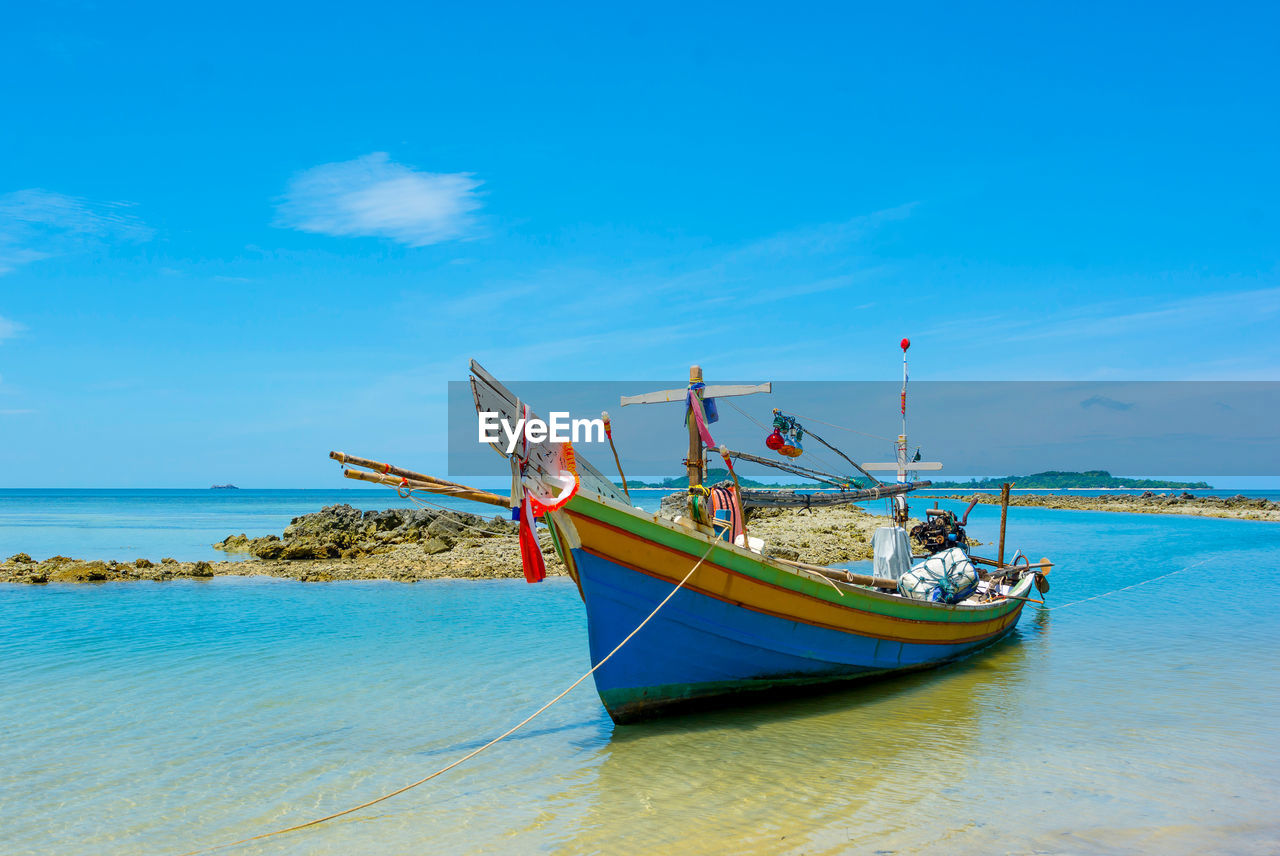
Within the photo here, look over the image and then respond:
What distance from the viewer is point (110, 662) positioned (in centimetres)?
1398

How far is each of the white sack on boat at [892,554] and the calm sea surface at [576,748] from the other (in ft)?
7.86

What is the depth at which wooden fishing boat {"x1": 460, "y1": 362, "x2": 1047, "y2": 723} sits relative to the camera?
9.30 metres

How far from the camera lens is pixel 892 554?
645 inches

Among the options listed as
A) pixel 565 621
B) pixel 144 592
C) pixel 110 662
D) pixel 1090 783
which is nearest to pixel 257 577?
pixel 144 592

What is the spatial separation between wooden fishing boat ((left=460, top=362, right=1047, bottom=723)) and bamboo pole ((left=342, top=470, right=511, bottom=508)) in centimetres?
65

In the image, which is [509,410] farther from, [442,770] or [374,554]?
[374,554]

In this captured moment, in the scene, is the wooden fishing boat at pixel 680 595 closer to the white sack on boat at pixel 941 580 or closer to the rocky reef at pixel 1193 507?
the white sack on boat at pixel 941 580

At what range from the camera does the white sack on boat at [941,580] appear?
14.2 meters

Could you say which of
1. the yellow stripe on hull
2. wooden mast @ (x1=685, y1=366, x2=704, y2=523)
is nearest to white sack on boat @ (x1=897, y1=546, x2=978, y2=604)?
the yellow stripe on hull

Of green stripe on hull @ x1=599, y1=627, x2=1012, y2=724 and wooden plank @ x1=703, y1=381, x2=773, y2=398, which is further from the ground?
wooden plank @ x1=703, y1=381, x2=773, y2=398

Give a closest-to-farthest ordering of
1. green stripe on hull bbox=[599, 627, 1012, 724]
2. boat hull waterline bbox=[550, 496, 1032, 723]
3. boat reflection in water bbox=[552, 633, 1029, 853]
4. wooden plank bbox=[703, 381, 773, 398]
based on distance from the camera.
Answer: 1. boat reflection in water bbox=[552, 633, 1029, 853]
2. boat hull waterline bbox=[550, 496, 1032, 723]
3. green stripe on hull bbox=[599, 627, 1012, 724]
4. wooden plank bbox=[703, 381, 773, 398]

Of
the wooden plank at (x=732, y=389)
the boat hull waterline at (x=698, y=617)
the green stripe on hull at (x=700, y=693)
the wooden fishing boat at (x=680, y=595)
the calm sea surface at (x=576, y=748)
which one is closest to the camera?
the calm sea surface at (x=576, y=748)

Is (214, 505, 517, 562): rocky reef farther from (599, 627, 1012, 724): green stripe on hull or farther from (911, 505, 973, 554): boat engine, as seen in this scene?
(599, 627, 1012, 724): green stripe on hull

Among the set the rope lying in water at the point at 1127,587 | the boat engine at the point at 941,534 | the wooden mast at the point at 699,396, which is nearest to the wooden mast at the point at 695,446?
the wooden mast at the point at 699,396
